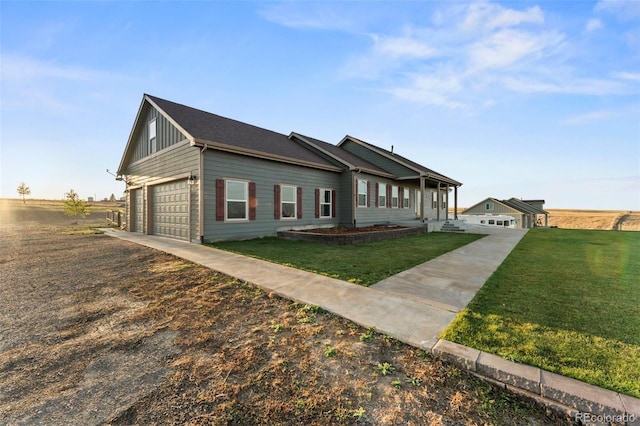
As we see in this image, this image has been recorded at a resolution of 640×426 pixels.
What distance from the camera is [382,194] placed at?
17.1m

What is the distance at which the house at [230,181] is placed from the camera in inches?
381

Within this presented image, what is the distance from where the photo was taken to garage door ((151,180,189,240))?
407 inches

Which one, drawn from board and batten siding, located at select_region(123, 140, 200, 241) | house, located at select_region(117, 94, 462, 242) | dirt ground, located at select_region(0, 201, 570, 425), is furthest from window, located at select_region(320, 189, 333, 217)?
dirt ground, located at select_region(0, 201, 570, 425)

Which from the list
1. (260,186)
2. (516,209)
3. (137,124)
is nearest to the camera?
(260,186)

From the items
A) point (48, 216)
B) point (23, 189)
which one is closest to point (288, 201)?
point (48, 216)

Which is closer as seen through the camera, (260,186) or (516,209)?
(260,186)

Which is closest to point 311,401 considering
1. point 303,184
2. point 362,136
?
point 303,184

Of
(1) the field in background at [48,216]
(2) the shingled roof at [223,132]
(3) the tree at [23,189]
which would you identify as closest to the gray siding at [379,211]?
(2) the shingled roof at [223,132]

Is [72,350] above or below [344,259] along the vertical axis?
below

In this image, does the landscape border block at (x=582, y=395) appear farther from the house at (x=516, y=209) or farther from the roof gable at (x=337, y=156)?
the house at (x=516, y=209)

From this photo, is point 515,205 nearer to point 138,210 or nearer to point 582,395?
point 582,395

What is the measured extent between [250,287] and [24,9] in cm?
1164

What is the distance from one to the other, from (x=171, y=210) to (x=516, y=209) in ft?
142

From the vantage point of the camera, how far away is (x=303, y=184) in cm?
1298
